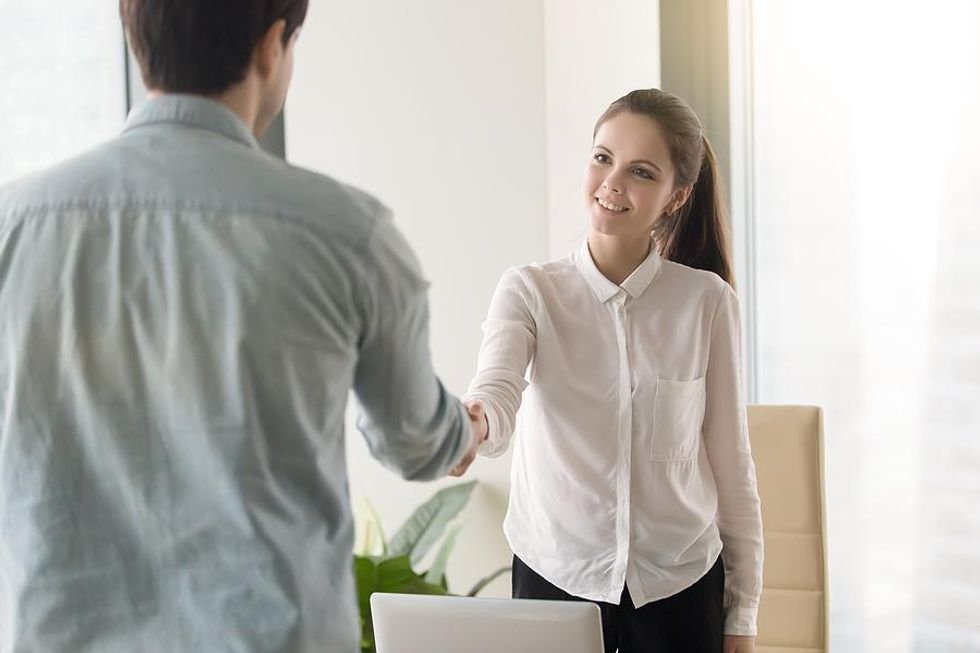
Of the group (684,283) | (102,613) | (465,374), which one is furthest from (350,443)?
(102,613)

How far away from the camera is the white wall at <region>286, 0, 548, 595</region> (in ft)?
10.4

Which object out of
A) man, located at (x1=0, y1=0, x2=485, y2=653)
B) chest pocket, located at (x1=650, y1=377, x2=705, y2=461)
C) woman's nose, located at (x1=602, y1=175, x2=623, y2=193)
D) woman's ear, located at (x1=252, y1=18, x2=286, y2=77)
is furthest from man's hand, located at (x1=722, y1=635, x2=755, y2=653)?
woman's ear, located at (x1=252, y1=18, x2=286, y2=77)

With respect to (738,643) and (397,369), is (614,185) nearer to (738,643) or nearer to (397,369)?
(738,643)

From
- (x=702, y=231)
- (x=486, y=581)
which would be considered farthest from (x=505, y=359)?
(x=486, y=581)

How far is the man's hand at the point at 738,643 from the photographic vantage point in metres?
1.85

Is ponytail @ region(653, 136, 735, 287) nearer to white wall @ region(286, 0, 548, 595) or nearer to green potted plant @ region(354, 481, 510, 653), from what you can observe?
white wall @ region(286, 0, 548, 595)

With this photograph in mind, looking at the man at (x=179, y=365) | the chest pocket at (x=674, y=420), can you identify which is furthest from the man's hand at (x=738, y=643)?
the man at (x=179, y=365)

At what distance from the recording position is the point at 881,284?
2.59m

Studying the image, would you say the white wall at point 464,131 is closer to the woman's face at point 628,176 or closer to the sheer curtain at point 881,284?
the sheer curtain at point 881,284

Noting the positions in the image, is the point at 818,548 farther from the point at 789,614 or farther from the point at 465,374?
the point at 465,374

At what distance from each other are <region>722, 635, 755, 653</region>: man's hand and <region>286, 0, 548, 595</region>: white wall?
4.75 ft

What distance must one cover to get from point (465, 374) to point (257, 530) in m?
2.30

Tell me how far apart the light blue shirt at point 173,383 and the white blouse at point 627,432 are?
0.73m

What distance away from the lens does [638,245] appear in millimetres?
1929
